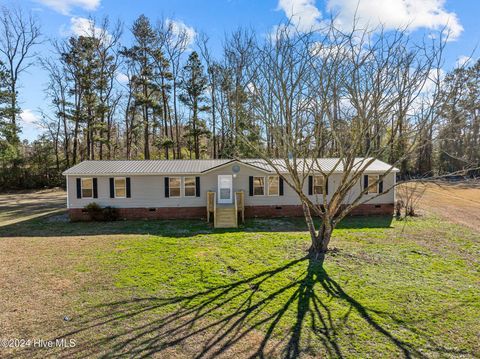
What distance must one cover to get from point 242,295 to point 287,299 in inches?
37.6

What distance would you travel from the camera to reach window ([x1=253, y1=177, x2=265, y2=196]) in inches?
597

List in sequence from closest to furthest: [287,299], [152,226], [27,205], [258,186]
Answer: [287,299] → [152,226] → [258,186] → [27,205]

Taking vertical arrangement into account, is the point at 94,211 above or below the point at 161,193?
below

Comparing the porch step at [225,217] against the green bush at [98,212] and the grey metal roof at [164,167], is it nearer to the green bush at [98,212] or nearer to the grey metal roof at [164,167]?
the grey metal roof at [164,167]

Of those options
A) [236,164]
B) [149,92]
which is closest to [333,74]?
[236,164]

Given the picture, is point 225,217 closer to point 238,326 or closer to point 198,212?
point 198,212

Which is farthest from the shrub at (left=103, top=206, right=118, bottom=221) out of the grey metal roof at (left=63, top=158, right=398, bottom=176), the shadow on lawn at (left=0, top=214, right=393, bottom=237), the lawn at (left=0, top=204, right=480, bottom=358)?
the lawn at (left=0, top=204, right=480, bottom=358)

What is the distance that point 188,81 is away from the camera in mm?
26141

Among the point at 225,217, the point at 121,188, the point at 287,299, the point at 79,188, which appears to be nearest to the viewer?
the point at 287,299

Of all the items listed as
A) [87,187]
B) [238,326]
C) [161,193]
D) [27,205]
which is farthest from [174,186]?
[27,205]

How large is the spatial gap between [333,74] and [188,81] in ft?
67.7

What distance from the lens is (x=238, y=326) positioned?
17.3 feet

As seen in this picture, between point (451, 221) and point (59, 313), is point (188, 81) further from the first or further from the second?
point (59, 313)

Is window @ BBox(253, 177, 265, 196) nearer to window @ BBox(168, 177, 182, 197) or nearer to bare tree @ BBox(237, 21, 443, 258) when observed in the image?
window @ BBox(168, 177, 182, 197)
